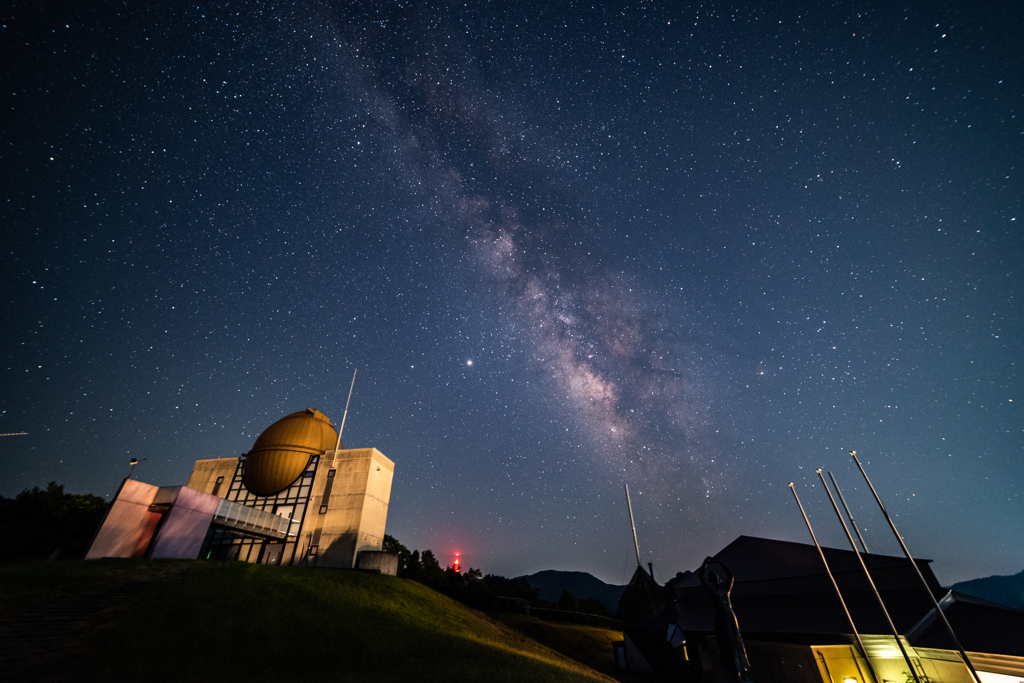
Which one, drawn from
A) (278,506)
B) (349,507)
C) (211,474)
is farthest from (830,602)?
(211,474)

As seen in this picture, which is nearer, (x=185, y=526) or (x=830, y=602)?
(x=830, y=602)

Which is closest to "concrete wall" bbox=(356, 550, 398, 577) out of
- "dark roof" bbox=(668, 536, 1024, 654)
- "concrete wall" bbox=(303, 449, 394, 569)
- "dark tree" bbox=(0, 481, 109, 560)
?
"concrete wall" bbox=(303, 449, 394, 569)

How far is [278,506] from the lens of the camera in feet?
138

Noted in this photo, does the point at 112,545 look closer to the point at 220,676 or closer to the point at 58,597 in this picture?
Result: the point at 58,597

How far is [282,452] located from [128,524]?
14.4 m

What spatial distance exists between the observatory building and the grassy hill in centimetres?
607

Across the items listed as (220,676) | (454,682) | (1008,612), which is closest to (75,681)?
(220,676)

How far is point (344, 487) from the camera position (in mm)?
41500

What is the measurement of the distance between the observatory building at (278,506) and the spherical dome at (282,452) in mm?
101

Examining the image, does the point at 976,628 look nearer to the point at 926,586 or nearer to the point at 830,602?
the point at 926,586

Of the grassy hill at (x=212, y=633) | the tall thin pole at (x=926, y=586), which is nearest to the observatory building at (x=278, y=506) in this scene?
the grassy hill at (x=212, y=633)

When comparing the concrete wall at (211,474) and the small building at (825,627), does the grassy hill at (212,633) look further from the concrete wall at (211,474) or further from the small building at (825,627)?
the concrete wall at (211,474)

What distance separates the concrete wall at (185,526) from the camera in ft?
98.4

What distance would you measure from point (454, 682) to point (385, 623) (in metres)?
8.28
